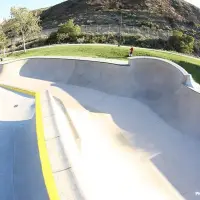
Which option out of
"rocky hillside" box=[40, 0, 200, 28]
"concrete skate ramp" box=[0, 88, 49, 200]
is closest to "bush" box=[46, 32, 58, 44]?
"rocky hillside" box=[40, 0, 200, 28]

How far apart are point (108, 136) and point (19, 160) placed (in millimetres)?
3288

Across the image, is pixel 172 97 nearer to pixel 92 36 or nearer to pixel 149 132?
pixel 149 132

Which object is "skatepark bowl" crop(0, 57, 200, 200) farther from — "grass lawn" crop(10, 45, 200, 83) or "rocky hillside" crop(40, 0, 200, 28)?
"rocky hillside" crop(40, 0, 200, 28)

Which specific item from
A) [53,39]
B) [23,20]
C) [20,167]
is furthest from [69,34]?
[20,167]

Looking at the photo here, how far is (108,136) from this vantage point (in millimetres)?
9133

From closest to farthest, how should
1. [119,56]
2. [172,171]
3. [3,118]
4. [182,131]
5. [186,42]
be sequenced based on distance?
[172,171] → [182,131] → [3,118] → [119,56] → [186,42]

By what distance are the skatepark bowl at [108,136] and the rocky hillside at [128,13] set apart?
3500 cm

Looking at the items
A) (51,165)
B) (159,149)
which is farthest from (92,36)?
(51,165)

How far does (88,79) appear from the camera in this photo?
1477 cm

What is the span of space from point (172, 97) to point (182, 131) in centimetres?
171

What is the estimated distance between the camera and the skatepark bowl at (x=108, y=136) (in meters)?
5.43

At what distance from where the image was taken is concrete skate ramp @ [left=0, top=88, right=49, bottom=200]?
5.41 metres

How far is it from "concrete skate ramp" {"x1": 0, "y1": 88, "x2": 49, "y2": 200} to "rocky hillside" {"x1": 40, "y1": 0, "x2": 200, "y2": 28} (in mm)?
39662

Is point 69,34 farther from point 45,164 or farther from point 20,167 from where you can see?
point 45,164
